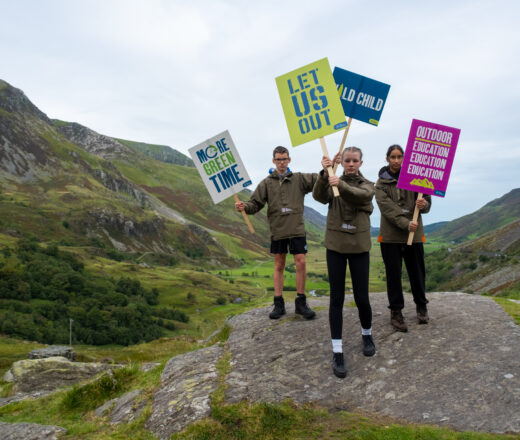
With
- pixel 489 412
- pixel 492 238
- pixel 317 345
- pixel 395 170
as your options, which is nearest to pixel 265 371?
pixel 317 345

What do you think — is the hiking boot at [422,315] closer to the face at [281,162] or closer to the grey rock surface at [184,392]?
the face at [281,162]

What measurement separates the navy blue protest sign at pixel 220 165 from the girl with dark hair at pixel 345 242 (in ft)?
11.7

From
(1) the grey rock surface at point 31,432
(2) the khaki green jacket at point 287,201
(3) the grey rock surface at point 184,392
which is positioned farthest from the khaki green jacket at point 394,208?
(1) the grey rock surface at point 31,432

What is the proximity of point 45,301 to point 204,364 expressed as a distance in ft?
447

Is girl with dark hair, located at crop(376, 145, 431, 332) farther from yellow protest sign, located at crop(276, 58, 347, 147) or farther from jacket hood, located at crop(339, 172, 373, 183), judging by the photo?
yellow protest sign, located at crop(276, 58, 347, 147)

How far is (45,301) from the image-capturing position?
122 meters

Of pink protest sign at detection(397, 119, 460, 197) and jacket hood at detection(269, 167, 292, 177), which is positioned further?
jacket hood at detection(269, 167, 292, 177)

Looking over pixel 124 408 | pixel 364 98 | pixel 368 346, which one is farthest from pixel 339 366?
pixel 364 98

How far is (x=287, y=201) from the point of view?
874cm

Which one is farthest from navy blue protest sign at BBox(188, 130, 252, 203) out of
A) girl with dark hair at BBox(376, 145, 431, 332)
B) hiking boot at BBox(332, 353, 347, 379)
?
hiking boot at BBox(332, 353, 347, 379)

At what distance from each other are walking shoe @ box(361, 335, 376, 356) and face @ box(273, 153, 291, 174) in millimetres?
4245

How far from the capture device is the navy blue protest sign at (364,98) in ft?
29.5

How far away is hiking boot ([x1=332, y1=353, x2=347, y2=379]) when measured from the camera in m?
6.66

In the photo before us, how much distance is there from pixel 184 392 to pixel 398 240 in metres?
5.44
